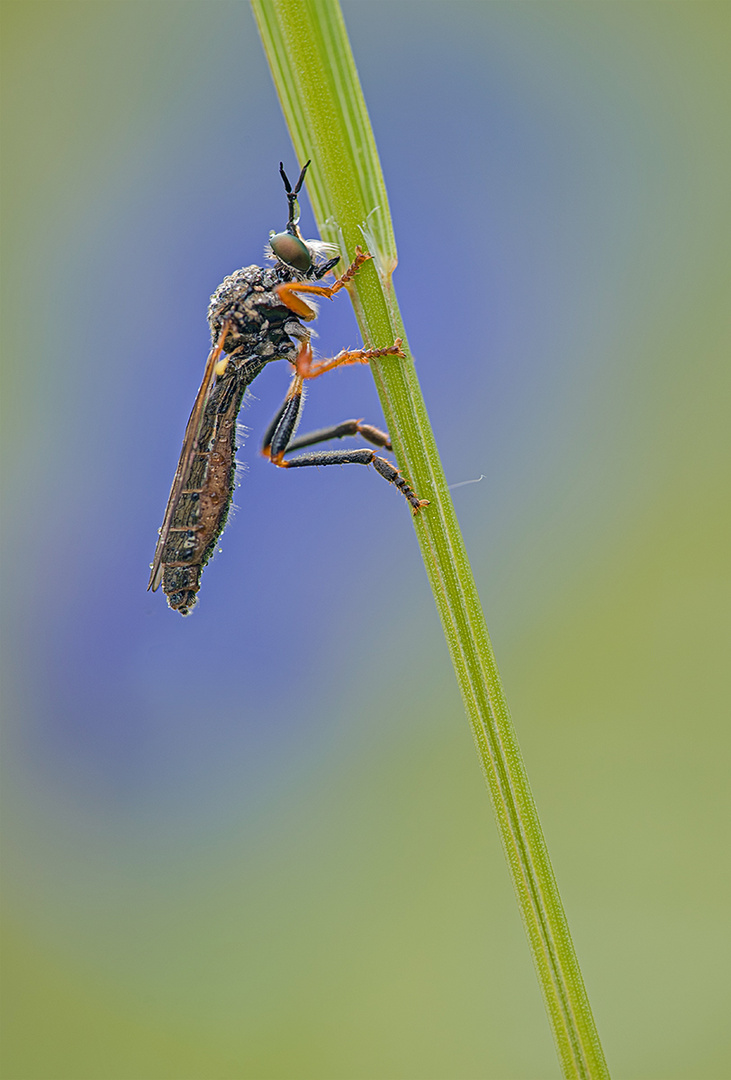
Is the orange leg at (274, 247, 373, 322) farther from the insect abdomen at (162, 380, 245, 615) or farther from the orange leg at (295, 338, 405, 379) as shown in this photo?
the insect abdomen at (162, 380, 245, 615)

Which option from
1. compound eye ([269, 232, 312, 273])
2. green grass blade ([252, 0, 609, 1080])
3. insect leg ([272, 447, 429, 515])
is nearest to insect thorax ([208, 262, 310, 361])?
compound eye ([269, 232, 312, 273])

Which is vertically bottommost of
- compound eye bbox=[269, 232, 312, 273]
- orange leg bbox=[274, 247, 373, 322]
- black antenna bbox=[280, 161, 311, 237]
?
orange leg bbox=[274, 247, 373, 322]

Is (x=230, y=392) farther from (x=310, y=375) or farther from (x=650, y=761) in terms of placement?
(x=650, y=761)

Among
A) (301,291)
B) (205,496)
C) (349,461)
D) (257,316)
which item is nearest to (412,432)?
(349,461)

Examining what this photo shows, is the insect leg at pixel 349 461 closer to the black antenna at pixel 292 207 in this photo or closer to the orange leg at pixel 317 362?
the orange leg at pixel 317 362

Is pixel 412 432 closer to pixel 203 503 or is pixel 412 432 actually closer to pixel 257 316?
pixel 257 316

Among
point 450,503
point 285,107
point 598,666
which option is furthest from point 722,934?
point 285,107

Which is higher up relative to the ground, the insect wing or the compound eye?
the compound eye

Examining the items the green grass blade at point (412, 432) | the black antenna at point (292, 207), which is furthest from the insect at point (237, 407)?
the green grass blade at point (412, 432)
